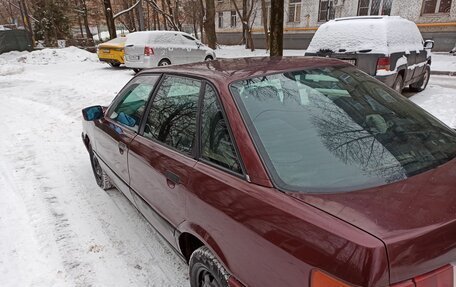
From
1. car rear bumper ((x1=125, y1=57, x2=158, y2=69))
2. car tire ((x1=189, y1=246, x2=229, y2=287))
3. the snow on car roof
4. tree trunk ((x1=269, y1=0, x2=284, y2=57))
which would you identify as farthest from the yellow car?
car tire ((x1=189, y1=246, x2=229, y2=287))

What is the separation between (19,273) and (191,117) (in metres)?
2.01

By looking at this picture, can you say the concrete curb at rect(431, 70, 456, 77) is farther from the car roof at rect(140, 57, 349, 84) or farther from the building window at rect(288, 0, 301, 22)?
the building window at rect(288, 0, 301, 22)

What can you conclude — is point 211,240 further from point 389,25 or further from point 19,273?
point 389,25

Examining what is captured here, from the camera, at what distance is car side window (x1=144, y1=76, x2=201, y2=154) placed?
87.7 inches

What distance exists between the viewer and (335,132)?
1.82 m

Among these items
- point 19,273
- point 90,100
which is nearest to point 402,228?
point 19,273

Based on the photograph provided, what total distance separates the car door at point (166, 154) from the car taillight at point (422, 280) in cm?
101

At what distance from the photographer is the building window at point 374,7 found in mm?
21375

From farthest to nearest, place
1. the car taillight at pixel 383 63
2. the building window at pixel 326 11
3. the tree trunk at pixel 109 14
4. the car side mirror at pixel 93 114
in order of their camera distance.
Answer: the building window at pixel 326 11 → the tree trunk at pixel 109 14 → the car taillight at pixel 383 63 → the car side mirror at pixel 93 114

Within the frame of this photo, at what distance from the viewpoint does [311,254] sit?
1.27 m

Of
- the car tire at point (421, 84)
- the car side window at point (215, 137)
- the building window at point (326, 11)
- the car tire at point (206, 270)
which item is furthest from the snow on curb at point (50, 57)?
the car tire at point (206, 270)

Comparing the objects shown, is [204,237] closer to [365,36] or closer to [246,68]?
[246,68]

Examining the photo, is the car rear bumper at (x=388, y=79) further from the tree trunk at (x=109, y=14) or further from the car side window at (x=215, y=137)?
the tree trunk at (x=109, y=14)

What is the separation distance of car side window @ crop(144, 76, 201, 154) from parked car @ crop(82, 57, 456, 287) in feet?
0.04
